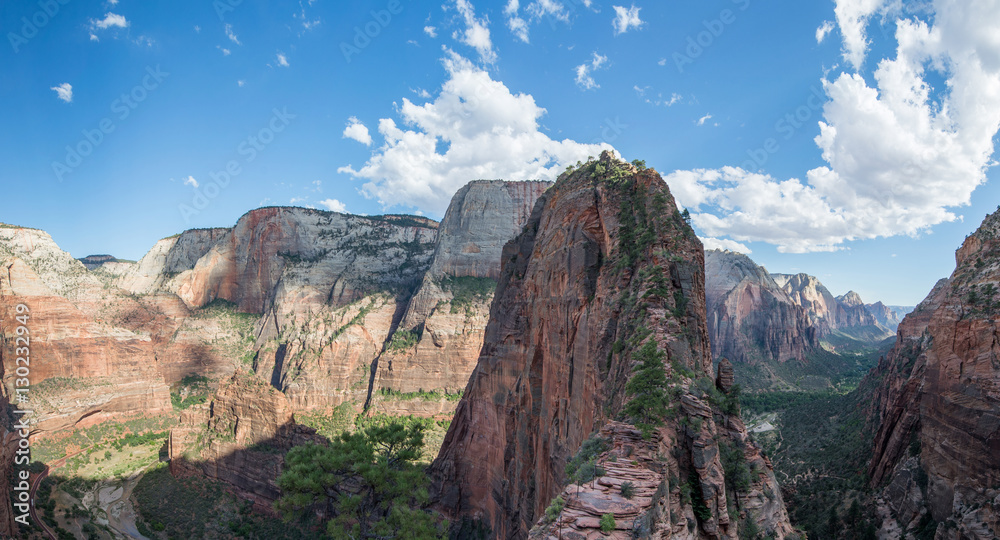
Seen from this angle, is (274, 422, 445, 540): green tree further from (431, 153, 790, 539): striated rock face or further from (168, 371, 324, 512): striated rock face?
(168, 371, 324, 512): striated rock face

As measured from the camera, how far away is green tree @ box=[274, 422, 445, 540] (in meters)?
27.7

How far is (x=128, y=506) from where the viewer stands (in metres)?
42.8

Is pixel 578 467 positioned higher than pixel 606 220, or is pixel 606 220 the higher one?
pixel 606 220

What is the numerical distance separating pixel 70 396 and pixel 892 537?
89283 millimetres

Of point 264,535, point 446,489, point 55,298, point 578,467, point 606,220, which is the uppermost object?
point 606,220

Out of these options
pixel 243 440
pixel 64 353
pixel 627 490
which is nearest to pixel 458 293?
pixel 243 440

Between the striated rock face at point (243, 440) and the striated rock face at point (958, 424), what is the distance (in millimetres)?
47442

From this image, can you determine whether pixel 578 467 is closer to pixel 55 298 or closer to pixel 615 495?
pixel 615 495

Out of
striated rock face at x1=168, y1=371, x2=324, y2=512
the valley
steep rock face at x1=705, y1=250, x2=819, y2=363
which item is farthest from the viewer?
steep rock face at x1=705, y1=250, x2=819, y2=363

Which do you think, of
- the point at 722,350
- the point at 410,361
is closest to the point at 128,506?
the point at 410,361

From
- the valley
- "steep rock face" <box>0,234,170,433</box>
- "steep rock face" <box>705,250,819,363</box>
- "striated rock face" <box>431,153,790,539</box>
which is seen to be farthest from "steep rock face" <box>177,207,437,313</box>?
"steep rock face" <box>705,250,819,363</box>

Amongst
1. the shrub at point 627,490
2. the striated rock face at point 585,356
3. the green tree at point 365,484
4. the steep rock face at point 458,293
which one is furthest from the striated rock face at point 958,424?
the steep rock face at point 458,293

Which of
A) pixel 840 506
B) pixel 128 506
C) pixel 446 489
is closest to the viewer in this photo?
pixel 840 506

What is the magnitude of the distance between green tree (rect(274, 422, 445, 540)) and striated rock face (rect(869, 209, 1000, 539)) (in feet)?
99.9
